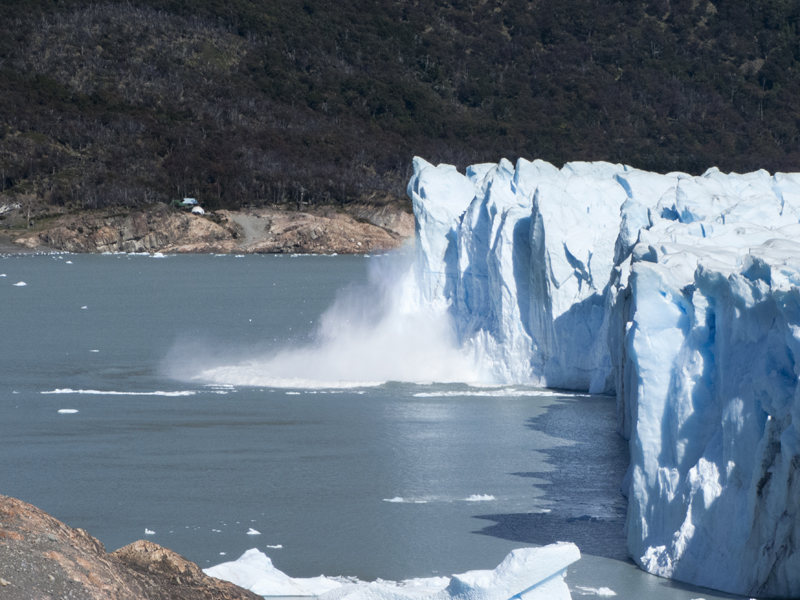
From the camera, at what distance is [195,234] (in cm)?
7694

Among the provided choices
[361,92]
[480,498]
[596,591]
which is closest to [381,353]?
[480,498]

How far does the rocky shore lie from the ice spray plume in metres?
53.3

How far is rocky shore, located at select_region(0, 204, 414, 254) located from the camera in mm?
75625

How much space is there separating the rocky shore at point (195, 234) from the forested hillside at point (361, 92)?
470 centimetres

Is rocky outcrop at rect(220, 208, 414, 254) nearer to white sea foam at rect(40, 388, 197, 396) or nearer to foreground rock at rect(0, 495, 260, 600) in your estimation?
white sea foam at rect(40, 388, 197, 396)

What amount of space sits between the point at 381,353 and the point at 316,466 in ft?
25.4

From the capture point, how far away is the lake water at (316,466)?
9523 mm

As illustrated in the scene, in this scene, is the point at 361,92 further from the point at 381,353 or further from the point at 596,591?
the point at 596,591

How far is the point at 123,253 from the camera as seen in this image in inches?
3017

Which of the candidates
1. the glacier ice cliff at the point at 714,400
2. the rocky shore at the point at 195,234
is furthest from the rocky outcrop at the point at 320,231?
the glacier ice cliff at the point at 714,400

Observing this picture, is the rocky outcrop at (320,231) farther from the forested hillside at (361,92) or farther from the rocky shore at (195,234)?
the forested hillside at (361,92)

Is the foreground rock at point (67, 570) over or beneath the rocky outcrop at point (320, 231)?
over

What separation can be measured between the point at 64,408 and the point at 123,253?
203ft

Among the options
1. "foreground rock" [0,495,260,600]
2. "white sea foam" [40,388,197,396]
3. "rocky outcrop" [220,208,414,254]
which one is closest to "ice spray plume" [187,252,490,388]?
"white sea foam" [40,388,197,396]
